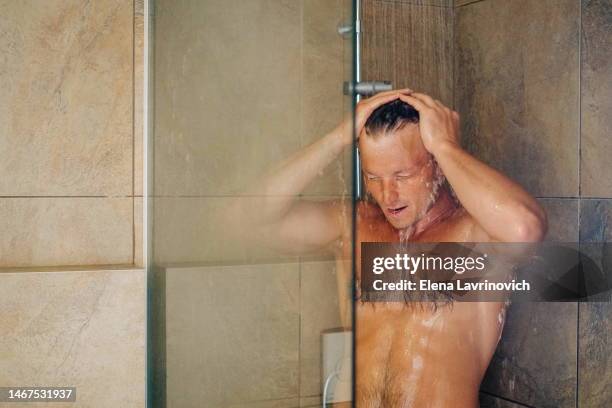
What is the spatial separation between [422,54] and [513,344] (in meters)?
0.37

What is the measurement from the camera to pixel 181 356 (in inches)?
36.1

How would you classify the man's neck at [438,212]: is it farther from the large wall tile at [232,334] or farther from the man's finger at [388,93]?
A: the large wall tile at [232,334]

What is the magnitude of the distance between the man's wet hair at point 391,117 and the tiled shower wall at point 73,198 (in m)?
0.47

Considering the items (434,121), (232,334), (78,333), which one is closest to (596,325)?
(434,121)

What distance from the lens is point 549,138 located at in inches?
32.2

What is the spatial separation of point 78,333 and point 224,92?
481mm

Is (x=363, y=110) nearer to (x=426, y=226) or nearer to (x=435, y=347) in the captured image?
(x=426, y=226)

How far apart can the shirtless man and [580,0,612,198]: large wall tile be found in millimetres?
85

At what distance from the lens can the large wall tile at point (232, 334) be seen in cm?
65

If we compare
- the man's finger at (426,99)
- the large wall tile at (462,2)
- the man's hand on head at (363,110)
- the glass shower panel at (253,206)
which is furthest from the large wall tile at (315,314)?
the large wall tile at (462,2)

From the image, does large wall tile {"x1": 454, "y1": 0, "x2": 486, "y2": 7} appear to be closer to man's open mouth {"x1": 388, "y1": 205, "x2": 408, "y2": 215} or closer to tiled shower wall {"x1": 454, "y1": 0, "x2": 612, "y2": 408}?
tiled shower wall {"x1": 454, "y1": 0, "x2": 612, "y2": 408}

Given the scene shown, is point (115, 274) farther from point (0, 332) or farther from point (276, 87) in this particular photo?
point (276, 87)

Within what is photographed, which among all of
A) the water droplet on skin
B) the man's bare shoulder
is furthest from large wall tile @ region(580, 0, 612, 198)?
the water droplet on skin

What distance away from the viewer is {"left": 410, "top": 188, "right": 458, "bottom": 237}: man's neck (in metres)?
0.85
